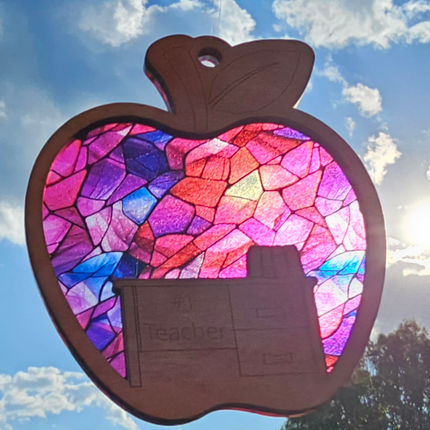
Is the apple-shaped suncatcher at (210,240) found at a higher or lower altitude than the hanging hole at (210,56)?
lower

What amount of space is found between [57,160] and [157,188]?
65cm

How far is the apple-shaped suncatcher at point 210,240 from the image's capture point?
3.50 meters

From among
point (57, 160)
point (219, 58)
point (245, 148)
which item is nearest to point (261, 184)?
point (245, 148)

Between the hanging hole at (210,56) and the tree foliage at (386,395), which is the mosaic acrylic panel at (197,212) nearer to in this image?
the hanging hole at (210,56)

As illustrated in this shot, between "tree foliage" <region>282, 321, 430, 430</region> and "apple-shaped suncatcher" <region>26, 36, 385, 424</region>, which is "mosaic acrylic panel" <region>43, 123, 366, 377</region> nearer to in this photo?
"apple-shaped suncatcher" <region>26, 36, 385, 424</region>

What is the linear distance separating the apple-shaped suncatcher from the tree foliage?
4.53 meters

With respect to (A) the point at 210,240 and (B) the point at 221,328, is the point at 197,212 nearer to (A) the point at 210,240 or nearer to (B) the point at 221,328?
(A) the point at 210,240

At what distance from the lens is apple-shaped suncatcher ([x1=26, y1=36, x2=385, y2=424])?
11.5ft

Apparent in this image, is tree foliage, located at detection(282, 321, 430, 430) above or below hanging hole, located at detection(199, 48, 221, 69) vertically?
below

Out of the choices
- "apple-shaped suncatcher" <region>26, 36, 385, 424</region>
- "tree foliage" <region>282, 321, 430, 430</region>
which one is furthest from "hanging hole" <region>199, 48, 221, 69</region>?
"tree foliage" <region>282, 321, 430, 430</region>

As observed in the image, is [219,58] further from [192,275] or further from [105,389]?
[105,389]

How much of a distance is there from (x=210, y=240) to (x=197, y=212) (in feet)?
0.67

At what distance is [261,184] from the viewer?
4281 millimetres

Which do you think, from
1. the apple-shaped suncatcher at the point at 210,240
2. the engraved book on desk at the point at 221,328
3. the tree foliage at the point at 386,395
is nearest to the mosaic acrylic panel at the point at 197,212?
the apple-shaped suncatcher at the point at 210,240
